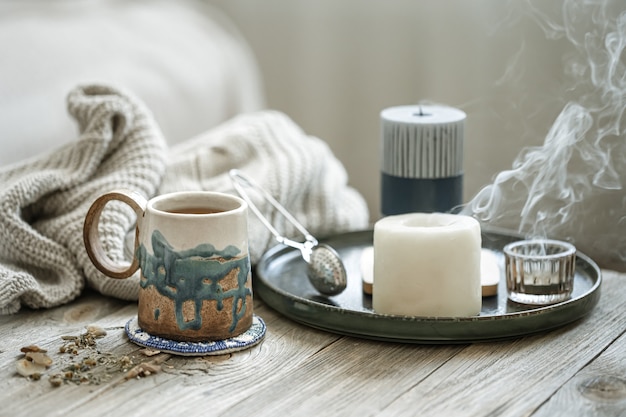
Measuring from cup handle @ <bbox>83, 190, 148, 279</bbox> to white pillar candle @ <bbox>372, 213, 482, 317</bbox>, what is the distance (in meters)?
0.25

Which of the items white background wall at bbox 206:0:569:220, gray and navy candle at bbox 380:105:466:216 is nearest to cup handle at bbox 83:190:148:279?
gray and navy candle at bbox 380:105:466:216

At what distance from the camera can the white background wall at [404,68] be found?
5.32 feet

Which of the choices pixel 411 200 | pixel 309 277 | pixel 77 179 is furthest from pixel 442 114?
pixel 77 179

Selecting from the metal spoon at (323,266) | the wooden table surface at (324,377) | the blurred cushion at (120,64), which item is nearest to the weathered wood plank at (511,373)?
the wooden table surface at (324,377)

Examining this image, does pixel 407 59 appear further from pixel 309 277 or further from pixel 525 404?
pixel 525 404

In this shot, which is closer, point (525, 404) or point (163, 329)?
point (525, 404)

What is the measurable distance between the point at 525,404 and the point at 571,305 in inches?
7.3

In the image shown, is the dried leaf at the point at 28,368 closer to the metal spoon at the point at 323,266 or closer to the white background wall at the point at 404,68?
the metal spoon at the point at 323,266

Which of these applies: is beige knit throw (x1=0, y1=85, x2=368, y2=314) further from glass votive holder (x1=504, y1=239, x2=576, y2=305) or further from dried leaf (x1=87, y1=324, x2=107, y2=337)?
glass votive holder (x1=504, y1=239, x2=576, y2=305)

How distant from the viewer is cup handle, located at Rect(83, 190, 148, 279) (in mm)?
900

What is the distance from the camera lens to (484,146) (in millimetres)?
1703

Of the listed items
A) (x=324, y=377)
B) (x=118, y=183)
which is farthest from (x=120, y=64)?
(x=324, y=377)

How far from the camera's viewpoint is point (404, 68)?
182cm

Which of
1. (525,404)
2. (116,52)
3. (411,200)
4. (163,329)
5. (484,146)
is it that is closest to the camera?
(525,404)
